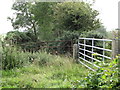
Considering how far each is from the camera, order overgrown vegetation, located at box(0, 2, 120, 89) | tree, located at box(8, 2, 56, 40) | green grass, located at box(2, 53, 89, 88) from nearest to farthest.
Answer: overgrown vegetation, located at box(0, 2, 120, 89) → green grass, located at box(2, 53, 89, 88) → tree, located at box(8, 2, 56, 40)

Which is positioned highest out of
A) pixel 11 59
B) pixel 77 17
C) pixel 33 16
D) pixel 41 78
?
pixel 33 16

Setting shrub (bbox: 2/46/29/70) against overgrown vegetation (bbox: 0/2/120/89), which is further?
shrub (bbox: 2/46/29/70)

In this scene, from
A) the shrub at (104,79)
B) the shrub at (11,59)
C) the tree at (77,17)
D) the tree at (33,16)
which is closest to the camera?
the shrub at (104,79)

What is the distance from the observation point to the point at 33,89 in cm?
213

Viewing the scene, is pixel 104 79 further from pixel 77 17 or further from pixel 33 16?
pixel 33 16

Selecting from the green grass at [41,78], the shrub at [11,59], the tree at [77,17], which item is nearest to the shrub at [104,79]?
the green grass at [41,78]

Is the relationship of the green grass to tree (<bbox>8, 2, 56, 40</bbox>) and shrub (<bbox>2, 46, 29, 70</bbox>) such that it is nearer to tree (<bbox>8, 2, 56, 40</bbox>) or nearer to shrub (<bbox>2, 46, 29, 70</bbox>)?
shrub (<bbox>2, 46, 29, 70</bbox>)

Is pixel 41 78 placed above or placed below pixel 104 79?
below

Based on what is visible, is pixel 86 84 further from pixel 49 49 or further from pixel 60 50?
pixel 49 49

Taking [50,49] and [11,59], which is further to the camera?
[50,49]

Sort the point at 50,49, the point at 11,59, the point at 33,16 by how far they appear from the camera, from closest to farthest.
Result: 1. the point at 11,59
2. the point at 50,49
3. the point at 33,16

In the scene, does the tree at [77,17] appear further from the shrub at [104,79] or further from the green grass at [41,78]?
the shrub at [104,79]

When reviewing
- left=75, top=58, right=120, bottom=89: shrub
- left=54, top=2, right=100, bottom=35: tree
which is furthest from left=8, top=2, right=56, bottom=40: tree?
left=75, top=58, right=120, bottom=89: shrub

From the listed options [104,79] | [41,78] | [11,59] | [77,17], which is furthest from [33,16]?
[104,79]
